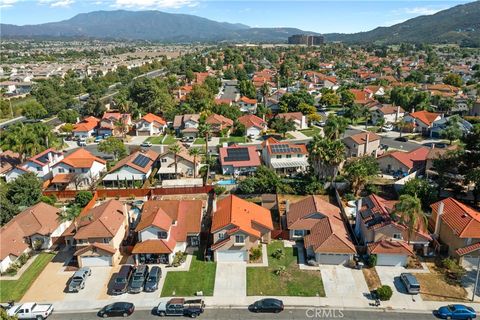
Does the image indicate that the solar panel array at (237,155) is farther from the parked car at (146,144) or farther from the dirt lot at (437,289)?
the dirt lot at (437,289)

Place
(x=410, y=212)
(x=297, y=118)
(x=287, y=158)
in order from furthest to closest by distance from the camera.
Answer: (x=297, y=118), (x=287, y=158), (x=410, y=212)

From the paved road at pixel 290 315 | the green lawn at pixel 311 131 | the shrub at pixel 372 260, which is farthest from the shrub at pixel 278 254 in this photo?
the green lawn at pixel 311 131

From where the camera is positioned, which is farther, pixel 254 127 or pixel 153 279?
pixel 254 127

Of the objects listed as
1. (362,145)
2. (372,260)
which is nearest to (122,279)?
(372,260)

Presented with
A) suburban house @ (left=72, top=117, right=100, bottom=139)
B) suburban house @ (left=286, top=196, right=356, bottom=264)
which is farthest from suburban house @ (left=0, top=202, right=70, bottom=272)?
suburban house @ (left=72, top=117, right=100, bottom=139)

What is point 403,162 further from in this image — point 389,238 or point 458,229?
point 389,238
